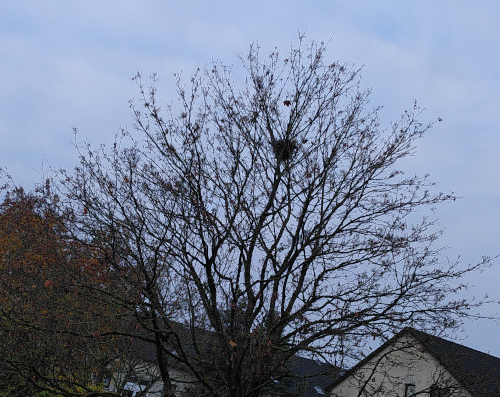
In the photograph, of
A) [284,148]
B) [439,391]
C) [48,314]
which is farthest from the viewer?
[48,314]

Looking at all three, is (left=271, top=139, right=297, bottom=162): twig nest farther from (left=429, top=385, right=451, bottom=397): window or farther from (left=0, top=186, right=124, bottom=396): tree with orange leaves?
(left=429, top=385, right=451, bottom=397): window

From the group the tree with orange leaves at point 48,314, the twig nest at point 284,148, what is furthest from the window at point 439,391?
the tree with orange leaves at point 48,314

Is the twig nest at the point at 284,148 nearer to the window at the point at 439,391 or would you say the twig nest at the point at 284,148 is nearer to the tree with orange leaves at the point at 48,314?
the tree with orange leaves at the point at 48,314

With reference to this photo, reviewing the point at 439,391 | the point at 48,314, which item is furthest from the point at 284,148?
the point at 48,314

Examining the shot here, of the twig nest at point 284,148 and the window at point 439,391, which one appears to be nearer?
the window at point 439,391

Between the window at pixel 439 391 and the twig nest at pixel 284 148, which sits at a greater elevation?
the twig nest at pixel 284 148

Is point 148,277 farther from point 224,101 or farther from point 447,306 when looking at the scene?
point 447,306

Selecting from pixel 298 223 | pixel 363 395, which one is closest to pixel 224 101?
pixel 298 223

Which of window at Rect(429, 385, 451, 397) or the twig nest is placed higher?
the twig nest

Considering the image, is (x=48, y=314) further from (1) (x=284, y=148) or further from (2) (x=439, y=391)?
(2) (x=439, y=391)

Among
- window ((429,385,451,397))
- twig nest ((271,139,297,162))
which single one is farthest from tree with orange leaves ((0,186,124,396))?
window ((429,385,451,397))

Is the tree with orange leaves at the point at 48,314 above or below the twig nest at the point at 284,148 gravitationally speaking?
below

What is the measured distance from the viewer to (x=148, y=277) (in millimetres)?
7750

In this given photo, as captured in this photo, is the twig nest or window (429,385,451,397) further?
the twig nest
